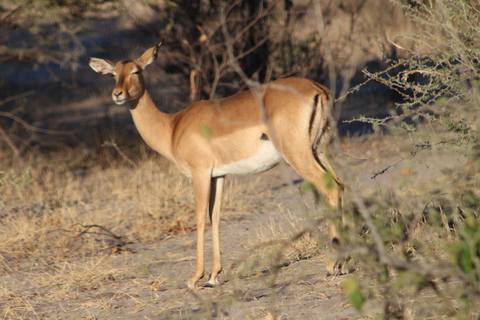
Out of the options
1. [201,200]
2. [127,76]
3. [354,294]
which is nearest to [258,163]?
[201,200]

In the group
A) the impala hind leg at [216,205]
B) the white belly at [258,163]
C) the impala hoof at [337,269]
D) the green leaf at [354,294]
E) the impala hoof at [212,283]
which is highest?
the green leaf at [354,294]

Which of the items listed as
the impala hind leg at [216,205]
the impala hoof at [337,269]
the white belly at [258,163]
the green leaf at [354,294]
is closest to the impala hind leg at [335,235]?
the impala hoof at [337,269]

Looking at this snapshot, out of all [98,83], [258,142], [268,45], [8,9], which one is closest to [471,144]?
[258,142]

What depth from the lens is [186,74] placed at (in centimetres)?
929

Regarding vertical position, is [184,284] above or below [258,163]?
below

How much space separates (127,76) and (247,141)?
146 cm

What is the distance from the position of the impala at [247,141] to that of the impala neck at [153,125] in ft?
0.05

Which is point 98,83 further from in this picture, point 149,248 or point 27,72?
point 149,248

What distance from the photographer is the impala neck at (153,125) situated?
15.9ft

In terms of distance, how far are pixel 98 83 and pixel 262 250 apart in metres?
12.9

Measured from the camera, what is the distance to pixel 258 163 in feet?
13.8

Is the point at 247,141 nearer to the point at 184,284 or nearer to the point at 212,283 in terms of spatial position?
the point at 212,283

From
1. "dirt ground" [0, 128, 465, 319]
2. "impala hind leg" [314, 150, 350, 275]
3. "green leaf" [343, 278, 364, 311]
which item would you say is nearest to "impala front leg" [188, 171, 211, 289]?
"dirt ground" [0, 128, 465, 319]

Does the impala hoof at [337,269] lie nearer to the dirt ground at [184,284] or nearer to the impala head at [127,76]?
the dirt ground at [184,284]
